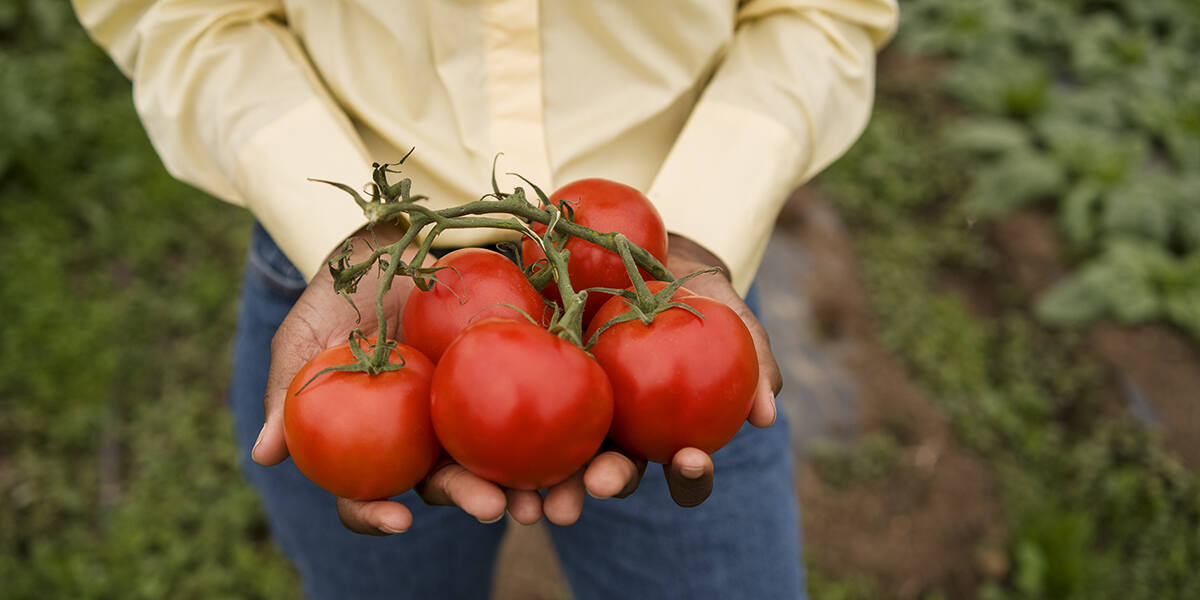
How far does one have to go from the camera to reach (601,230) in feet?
4.48

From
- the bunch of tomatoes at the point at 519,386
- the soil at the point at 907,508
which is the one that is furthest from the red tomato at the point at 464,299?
the soil at the point at 907,508

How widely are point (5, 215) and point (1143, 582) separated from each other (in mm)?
4539

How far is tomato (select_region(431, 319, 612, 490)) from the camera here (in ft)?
3.84

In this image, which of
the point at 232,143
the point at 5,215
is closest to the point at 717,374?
the point at 232,143

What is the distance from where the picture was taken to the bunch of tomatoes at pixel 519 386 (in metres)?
1.18

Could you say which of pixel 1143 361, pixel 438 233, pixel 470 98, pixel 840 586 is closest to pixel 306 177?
pixel 470 98

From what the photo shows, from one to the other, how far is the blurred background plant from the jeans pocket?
1607 millimetres

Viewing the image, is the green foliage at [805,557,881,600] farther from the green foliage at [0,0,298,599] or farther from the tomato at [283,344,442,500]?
the tomato at [283,344,442,500]

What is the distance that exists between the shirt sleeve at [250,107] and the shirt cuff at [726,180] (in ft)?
1.86

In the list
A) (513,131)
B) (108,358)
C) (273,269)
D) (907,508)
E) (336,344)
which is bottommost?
(907,508)

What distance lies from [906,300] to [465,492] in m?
3.15

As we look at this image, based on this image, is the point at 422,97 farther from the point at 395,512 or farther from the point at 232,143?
the point at 395,512

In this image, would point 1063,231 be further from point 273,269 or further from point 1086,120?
point 273,269

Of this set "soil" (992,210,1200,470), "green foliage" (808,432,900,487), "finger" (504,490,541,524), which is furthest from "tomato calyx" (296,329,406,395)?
"soil" (992,210,1200,470)
